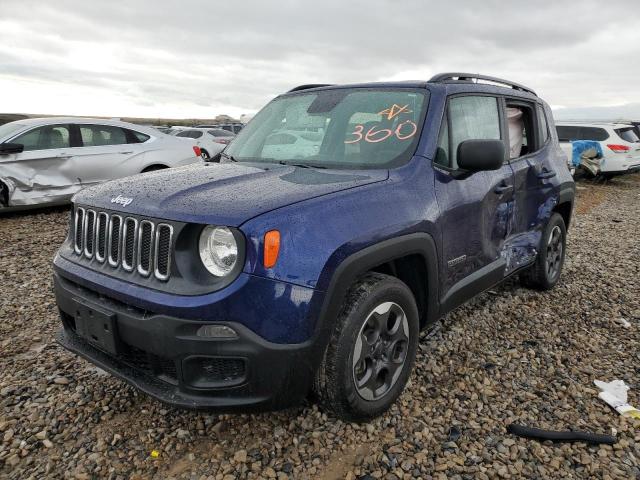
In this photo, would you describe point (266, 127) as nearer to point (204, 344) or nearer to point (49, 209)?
point (204, 344)

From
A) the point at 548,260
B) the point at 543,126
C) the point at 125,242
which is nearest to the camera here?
the point at 125,242

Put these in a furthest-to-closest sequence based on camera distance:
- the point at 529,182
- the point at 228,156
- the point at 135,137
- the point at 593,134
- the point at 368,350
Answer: the point at 593,134 → the point at 135,137 → the point at 529,182 → the point at 228,156 → the point at 368,350

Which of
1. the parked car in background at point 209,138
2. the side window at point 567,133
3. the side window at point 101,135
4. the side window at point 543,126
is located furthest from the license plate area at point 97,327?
the side window at point 567,133

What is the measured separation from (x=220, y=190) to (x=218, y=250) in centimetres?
38

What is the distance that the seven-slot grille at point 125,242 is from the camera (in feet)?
7.10

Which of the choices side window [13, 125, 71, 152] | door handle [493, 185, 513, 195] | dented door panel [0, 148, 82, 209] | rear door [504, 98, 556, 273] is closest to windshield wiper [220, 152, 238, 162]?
door handle [493, 185, 513, 195]

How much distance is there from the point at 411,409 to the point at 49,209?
25.1 ft

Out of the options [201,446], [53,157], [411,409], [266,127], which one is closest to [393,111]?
[266,127]

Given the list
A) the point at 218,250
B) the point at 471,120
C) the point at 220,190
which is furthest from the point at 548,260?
the point at 218,250

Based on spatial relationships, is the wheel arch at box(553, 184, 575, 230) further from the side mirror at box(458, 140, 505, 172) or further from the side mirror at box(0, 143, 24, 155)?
the side mirror at box(0, 143, 24, 155)

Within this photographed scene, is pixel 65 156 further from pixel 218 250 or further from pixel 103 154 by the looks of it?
pixel 218 250

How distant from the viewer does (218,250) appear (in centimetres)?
212

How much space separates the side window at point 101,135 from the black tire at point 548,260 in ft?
21.4

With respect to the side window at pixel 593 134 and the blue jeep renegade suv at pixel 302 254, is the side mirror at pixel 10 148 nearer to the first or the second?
the blue jeep renegade suv at pixel 302 254
